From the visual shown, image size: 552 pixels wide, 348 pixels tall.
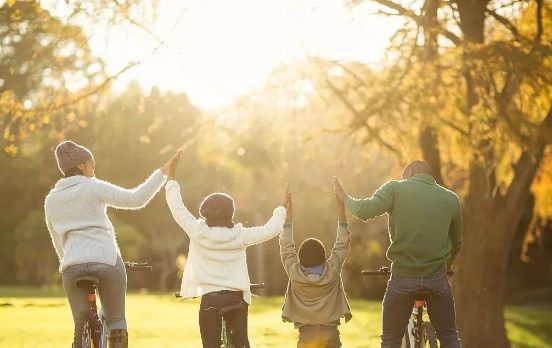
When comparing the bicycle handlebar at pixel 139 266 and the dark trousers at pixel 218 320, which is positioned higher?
the bicycle handlebar at pixel 139 266

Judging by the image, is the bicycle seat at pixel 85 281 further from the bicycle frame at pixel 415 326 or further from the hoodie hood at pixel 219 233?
the bicycle frame at pixel 415 326

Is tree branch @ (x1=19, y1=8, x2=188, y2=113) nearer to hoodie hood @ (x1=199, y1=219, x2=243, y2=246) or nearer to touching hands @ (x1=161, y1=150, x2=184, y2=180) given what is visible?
touching hands @ (x1=161, y1=150, x2=184, y2=180)

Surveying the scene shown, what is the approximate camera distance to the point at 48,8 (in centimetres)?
1180

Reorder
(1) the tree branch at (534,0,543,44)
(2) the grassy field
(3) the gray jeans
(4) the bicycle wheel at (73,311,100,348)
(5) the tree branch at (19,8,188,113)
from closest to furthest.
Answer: (4) the bicycle wheel at (73,311,100,348)
(3) the gray jeans
(5) the tree branch at (19,8,188,113)
(1) the tree branch at (534,0,543,44)
(2) the grassy field

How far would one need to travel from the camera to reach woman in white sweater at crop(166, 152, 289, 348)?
6.68m

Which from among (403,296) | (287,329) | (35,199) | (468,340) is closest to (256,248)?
(35,199)

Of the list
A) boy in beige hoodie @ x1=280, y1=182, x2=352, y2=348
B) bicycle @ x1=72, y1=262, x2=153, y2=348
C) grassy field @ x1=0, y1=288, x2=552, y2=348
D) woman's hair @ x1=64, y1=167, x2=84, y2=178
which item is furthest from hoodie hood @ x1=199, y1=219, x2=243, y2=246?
grassy field @ x1=0, y1=288, x2=552, y2=348

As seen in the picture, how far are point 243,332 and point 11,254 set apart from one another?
153 feet

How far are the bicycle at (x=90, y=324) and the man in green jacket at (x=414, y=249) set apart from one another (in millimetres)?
1988

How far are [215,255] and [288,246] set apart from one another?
86 cm

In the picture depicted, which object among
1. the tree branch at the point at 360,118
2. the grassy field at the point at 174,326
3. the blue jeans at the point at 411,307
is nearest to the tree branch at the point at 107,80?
the tree branch at the point at 360,118

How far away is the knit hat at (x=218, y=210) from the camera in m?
6.77

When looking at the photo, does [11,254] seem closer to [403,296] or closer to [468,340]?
[468,340]

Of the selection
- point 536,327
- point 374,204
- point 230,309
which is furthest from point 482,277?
point 536,327
